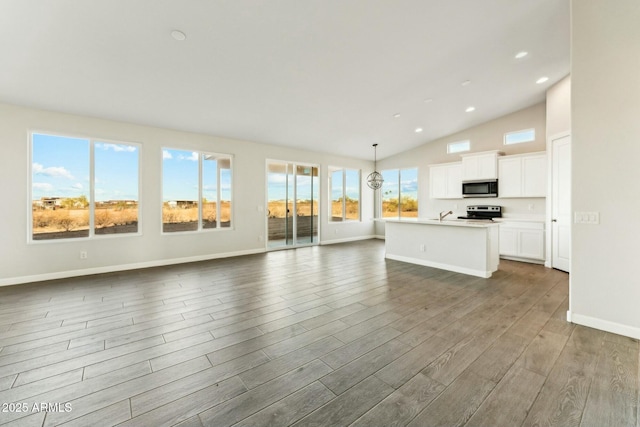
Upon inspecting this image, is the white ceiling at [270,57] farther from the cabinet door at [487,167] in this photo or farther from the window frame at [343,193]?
the window frame at [343,193]

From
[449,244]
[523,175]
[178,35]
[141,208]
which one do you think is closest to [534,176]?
[523,175]

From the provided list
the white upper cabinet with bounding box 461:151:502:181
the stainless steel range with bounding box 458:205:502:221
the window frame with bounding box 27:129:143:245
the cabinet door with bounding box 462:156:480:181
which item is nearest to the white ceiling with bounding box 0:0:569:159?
the window frame with bounding box 27:129:143:245

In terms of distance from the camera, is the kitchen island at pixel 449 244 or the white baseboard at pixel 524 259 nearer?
the kitchen island at pixel 449 244

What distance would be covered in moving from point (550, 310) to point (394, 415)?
2.78 metres

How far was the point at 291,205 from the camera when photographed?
7.55 meters

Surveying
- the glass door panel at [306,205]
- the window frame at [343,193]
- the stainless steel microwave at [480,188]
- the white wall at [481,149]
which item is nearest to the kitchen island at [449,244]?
the stainless steel microwave at [480,188]

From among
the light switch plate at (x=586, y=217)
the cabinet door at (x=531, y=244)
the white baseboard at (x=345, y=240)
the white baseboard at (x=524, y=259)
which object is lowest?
the white baseboard at (x=524, y=259)

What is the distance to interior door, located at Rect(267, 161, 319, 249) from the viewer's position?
7.21 m

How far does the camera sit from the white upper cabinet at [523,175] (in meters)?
5.59

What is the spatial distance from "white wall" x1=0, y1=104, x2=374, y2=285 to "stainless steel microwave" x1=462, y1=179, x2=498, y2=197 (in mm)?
3949

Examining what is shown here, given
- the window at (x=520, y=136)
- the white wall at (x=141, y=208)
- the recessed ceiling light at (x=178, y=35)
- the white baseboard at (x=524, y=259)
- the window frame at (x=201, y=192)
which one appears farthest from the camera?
the window at (x=520, y=136)

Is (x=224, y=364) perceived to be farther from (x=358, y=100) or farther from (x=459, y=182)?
(x=459, y=182)

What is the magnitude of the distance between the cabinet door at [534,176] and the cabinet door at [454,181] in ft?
4.62

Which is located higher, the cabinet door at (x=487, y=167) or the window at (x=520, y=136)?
the window at (x=520, y=136)
